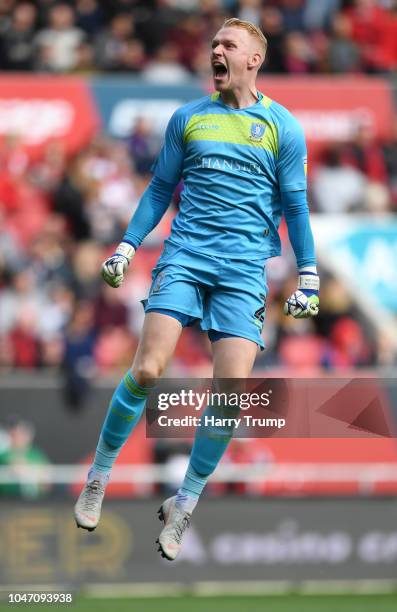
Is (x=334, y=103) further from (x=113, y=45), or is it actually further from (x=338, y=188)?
(x=113, y=45)

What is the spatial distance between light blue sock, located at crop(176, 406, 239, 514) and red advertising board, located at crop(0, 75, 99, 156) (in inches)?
366

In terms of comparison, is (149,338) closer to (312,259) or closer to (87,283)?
(312,259)

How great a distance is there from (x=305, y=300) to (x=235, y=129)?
1017 millimetres

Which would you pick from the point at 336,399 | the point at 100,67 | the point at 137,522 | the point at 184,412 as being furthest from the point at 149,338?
the point at 100,67

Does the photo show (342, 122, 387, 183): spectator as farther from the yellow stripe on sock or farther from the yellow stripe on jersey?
the yellow stripe on sock

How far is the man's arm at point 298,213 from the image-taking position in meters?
8.30

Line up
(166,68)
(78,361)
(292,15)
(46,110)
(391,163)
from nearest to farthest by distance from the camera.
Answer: (78,361) < (46,110) < (391,163) < (166,68) < (292,15)

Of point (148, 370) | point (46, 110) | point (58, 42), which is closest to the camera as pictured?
point (148, 370)

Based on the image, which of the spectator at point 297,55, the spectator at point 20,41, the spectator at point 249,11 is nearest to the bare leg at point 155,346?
A: the spectator at point 20,41

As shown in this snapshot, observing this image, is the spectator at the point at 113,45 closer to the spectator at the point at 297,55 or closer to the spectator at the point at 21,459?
the spectator at the point at 297,55

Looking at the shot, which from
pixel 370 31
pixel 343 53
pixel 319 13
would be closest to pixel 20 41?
pixel 343 53

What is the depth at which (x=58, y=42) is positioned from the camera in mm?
17844

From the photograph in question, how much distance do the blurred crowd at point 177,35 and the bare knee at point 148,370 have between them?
406 inches

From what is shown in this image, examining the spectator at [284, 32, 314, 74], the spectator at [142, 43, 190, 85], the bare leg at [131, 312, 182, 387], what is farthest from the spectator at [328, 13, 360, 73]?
the bare leg at [131, 312, 182, 387]
